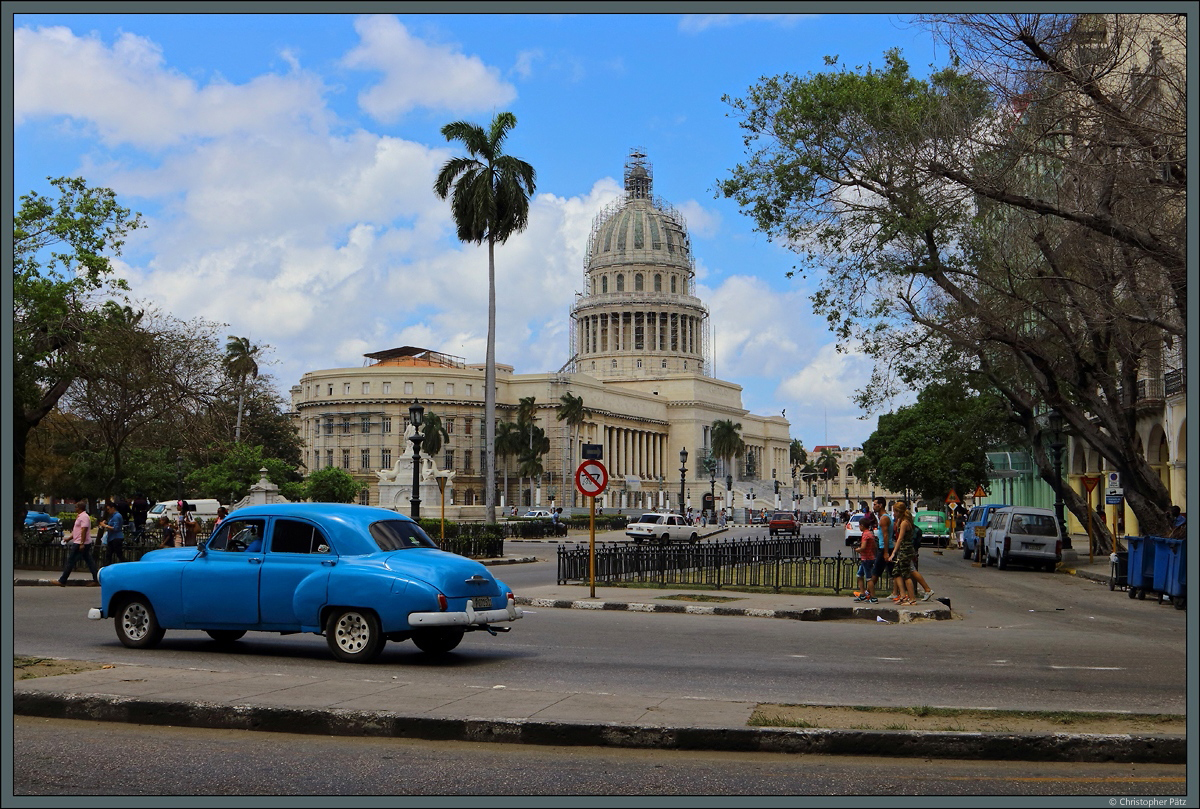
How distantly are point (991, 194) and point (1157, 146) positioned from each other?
9.82 feet

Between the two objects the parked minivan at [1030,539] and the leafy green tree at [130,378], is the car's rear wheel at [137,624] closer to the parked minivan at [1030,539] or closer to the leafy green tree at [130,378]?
the leafy green tree at [130,378]

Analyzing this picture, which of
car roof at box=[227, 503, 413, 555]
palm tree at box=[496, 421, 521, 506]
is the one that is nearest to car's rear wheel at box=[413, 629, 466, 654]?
car roof at box=[227, 503, 413, 555]

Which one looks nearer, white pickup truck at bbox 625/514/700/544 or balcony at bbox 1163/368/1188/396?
balcony at bbox 1163/368/1188/396

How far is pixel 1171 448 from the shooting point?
137ft

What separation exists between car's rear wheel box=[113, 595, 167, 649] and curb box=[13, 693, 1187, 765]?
414 cm

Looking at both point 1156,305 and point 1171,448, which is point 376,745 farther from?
point 1171,448

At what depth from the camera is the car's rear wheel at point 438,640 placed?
13.2m

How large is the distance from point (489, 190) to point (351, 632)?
118 ft

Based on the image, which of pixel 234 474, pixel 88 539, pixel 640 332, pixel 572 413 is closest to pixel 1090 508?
pixel 88 539

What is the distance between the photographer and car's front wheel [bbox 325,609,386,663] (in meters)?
12.4

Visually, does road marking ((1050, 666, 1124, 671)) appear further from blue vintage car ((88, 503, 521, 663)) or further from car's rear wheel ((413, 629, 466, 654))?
car's rear wheel ((413, 629, 466, 654))

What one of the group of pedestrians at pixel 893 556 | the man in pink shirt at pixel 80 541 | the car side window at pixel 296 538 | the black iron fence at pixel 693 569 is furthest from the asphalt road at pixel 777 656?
the black iron fence at pixel 693 569

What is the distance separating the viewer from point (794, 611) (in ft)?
64.6

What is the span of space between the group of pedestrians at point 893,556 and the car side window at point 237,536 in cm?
1101
